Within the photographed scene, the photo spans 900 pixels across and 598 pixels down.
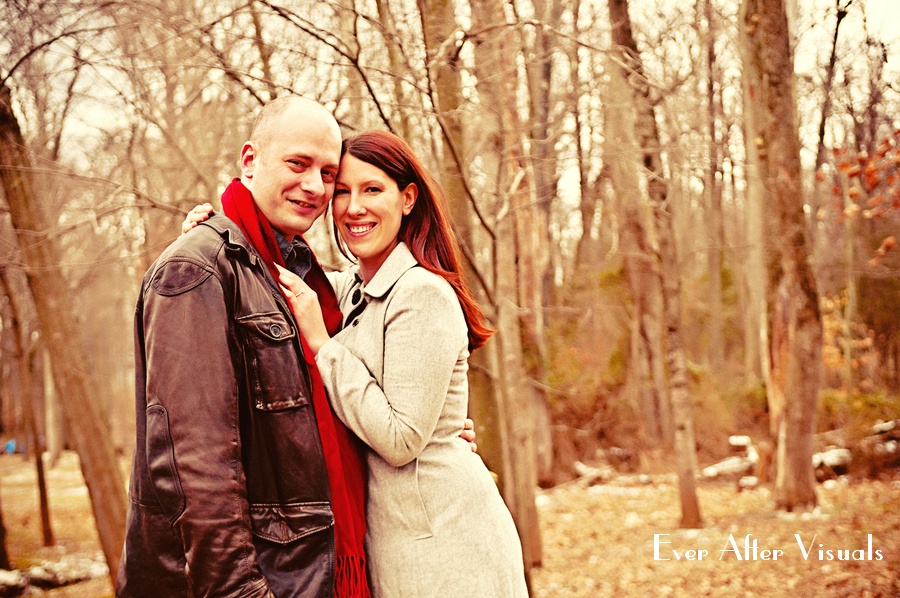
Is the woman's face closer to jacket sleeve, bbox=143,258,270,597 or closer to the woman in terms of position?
the woman

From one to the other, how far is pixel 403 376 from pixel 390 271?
1.34ft

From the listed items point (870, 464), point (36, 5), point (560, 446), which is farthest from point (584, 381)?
point (36, 5)

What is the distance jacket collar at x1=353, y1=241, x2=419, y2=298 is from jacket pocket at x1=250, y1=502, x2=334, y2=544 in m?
0.73

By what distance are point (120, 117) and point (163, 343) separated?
8.62 meters

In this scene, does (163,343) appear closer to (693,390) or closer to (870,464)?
(870,464)

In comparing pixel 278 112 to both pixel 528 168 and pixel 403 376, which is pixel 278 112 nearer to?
pixel 403 376

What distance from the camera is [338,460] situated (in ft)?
7.32

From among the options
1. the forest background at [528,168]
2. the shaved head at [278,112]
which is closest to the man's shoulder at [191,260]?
the shaved head at [278,112]

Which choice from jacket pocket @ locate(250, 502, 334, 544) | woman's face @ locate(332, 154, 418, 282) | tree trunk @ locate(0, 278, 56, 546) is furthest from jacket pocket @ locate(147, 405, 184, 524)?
tree trunk @ locate(0, 278, 56, 546)

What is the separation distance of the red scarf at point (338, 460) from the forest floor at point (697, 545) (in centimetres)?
554

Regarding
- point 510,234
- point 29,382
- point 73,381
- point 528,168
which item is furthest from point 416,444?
point 29,382

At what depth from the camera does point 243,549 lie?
1971 millimetres

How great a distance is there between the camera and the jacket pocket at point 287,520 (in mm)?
2080

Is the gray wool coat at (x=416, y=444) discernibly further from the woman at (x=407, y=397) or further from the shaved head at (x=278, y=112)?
the shaved head at (x=278, y=112)
